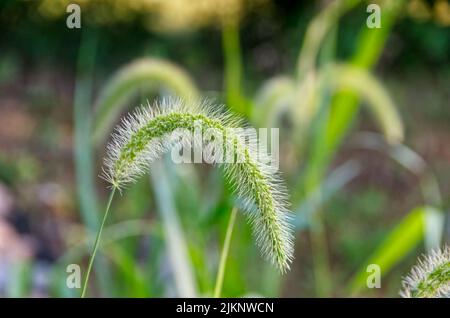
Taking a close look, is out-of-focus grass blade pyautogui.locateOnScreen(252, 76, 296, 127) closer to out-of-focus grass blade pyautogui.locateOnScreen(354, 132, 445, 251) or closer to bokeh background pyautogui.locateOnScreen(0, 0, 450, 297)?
bokeh background pyautogui.locateOnScreen(0, 0, 450, 297)

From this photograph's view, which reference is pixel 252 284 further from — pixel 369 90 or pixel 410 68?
pixel 410 68

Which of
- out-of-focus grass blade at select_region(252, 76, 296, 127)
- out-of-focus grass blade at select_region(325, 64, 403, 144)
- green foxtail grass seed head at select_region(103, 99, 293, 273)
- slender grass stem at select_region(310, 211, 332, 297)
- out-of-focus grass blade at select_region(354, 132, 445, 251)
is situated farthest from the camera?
out-of-focus grass blade at select_region(354, 132, 445, 251)

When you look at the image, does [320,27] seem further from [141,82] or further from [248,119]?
[141,82]

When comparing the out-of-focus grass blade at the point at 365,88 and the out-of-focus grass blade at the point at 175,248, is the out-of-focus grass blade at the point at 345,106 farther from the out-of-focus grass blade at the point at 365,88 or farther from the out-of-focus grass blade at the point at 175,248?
the out-of-focus grass blade at the point at 175,248

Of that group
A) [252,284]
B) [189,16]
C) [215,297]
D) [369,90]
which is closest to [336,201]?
[252,284]

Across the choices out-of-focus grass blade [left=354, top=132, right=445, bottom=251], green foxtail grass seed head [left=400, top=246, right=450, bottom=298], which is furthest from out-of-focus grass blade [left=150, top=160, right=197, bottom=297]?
out-of-focus grass blade [left=354, top=132, right=445, bottom=251]

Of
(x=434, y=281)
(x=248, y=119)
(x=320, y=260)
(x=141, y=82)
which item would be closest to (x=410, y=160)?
(x=320, y=260)

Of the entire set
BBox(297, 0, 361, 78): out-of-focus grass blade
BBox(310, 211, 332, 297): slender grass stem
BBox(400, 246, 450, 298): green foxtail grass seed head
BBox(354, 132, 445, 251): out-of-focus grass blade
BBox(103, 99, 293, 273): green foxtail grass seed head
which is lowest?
BBox(400, 246, 450, 298): green foxtail grass seed head

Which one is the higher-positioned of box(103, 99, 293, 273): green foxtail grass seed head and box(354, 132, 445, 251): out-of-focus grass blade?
box(354, 132, 445, 251): out-of-focus grass blade

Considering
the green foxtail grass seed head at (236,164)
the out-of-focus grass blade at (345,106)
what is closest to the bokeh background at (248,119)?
the out-of-focus grass blade at (345,106)
